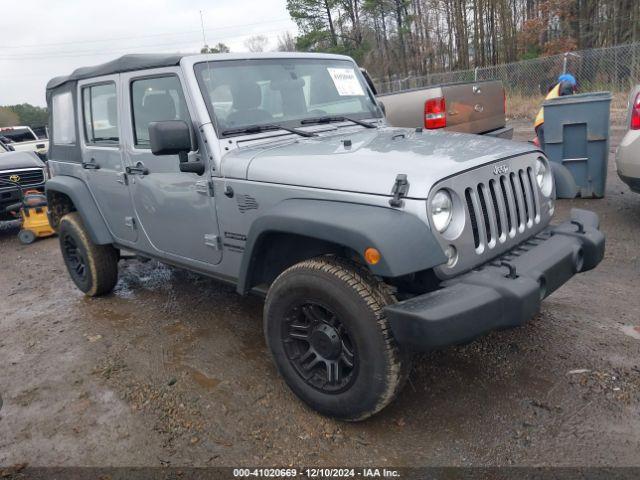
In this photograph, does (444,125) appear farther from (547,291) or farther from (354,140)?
(547,291)

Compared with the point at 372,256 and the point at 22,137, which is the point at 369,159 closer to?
the point at 372,256

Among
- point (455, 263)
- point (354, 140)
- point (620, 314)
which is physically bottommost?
point (620, 314)

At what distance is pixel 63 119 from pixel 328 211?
348 centimetres

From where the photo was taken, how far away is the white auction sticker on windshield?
4.01 m

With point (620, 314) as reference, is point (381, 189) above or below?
above

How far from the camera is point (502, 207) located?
2752mm

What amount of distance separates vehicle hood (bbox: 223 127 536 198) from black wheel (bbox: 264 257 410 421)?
440 millimetres

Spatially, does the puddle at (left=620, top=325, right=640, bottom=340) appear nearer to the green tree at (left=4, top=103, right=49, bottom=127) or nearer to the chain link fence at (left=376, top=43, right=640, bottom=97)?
the chain link fence at (left=376, top=43, right=640, bottom=97)

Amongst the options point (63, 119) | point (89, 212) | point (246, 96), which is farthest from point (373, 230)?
point (63, 119)

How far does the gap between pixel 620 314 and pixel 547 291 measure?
1596mm

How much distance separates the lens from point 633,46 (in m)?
15.2

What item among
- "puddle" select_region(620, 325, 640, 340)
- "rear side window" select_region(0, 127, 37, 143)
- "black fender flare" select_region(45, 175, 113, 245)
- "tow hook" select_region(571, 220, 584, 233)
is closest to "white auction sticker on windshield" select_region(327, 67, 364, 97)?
"tow hook" select_region(571, 220, 584, 233)

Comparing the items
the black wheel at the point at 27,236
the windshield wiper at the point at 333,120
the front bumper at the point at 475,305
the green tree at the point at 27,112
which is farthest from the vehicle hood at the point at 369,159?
the green tree at the point at 27,112

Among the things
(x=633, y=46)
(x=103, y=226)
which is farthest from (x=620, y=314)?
(x=633, y=46)
